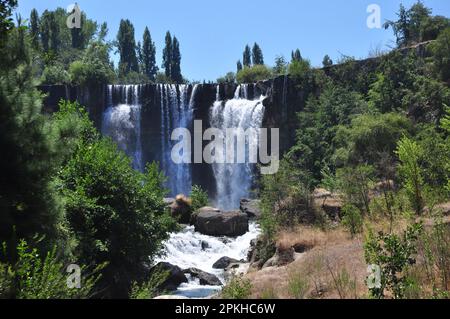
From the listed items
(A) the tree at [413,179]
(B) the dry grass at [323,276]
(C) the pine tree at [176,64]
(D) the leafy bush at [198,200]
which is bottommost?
(D) the leafy bush at [198,200]

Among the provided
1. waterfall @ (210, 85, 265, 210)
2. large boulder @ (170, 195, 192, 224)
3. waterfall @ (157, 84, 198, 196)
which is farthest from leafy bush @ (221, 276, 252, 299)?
waterfall @ (157, 84, 198, 196)

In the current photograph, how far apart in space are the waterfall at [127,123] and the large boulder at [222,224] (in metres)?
16.2

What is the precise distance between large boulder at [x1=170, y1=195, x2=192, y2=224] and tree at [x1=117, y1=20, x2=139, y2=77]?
52.0 meters

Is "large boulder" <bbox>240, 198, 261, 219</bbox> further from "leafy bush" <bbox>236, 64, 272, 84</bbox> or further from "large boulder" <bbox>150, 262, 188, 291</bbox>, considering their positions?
"leafy bush" <bbox>236, 64, 272, 84</bbox>

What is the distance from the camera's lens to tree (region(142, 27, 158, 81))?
8338cm

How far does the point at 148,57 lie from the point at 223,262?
67.6m

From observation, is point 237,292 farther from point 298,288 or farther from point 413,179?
point 413,179

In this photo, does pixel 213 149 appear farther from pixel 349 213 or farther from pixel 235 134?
pixel 349 213

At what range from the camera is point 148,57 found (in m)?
83.7

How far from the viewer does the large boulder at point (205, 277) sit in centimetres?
1791

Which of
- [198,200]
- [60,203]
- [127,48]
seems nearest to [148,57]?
[127,48]

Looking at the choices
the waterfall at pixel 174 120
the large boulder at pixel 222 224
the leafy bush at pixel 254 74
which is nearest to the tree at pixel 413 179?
the large boulder at pixel 222 224

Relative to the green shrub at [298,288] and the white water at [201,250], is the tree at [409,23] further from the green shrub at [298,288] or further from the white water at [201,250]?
the green shrub at [298,288]
